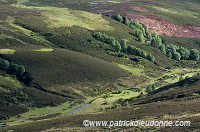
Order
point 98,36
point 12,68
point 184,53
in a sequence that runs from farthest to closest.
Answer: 1. point 184,53
2. point 98,36
3. point 12,68

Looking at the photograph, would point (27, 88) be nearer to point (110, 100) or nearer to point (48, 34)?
point (110, 100)

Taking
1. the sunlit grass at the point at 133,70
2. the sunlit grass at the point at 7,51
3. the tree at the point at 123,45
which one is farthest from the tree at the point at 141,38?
the sunlit grass at the point at 7,51

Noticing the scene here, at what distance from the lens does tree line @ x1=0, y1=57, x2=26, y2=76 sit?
4360 inches

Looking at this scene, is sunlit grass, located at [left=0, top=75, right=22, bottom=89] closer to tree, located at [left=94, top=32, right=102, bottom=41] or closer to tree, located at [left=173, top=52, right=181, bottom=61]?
tree, located at [left=94, top=32, right=102, bottom=41]

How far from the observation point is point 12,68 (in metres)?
111

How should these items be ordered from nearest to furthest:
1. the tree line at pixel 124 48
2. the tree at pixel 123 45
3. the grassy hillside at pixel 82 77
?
the grassy hillside at pixel 82 77, the tree line at pixel 124 48, the tree at pixel 123 45

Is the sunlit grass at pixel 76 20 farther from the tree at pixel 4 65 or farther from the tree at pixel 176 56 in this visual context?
the tree at pixel 4 65

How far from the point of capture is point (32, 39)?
140000 millimetres

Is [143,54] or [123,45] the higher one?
[123,45]

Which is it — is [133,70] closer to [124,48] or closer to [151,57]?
[151,57]

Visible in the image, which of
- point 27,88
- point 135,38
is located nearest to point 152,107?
point 27,88

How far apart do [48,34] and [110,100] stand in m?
56.4

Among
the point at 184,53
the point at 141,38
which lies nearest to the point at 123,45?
the point at 141,38

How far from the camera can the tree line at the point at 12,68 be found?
110750mm
